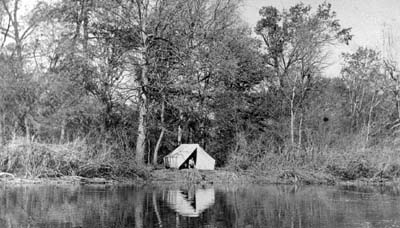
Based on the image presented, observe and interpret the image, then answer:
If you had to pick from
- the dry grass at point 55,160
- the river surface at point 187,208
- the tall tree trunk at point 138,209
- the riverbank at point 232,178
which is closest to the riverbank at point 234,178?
the riverbank at point 232,178

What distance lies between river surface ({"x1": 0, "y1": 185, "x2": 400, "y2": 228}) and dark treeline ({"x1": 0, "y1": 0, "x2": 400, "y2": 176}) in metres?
6.92

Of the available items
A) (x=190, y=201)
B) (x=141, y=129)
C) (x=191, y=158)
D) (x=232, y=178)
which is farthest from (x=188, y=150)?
(x=190, y=201)

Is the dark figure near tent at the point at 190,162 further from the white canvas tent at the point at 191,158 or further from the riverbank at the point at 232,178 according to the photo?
A: the riverbank at the point at 232,178

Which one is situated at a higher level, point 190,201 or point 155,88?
point 155,88

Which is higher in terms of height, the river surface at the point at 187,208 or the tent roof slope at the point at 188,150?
the tent roof slope at the point at 188,150

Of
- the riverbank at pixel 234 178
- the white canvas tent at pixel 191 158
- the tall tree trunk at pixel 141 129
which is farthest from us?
the tall tree trunk at pixel 141 129

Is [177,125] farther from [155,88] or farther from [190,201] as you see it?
[190,201]

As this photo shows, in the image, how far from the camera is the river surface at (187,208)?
15352 millimetres

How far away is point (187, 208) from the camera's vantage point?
741 inches

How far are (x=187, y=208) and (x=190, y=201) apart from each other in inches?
93.1

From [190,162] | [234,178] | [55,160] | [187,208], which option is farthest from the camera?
[190,162]

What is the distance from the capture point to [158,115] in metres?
40.1

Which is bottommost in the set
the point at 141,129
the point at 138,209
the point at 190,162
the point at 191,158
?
the point at 138,209

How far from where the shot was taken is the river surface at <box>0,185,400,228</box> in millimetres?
15352
